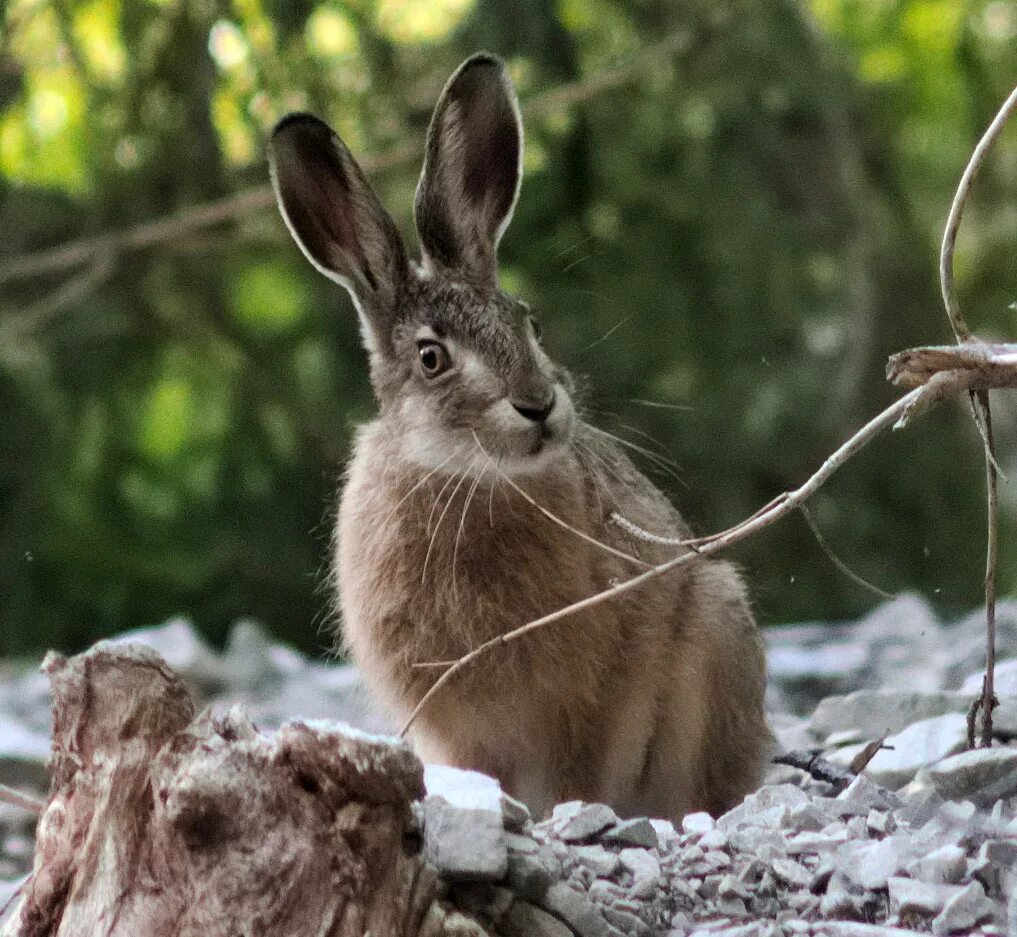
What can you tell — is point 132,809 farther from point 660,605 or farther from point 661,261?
point 661,261

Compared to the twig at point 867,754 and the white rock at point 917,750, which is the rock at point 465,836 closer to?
the white rock at point 917,750

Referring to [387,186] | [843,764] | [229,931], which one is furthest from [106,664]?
[387,186]

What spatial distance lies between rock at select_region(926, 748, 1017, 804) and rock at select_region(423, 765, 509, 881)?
3.14ft

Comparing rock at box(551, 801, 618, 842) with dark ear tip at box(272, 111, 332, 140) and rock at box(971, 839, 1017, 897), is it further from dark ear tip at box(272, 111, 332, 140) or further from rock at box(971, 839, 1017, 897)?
dark ear tip at box(272, 111, 332, 140)

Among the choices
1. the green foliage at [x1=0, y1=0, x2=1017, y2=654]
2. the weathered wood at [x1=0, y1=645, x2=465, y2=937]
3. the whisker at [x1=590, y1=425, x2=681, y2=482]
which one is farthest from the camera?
the green foliage at [x1=0, y1=0, x2=1017, y2=654]

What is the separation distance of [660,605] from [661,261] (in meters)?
3.53

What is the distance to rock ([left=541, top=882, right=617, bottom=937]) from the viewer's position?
8.61ft

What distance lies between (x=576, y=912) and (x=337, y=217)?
2125mm

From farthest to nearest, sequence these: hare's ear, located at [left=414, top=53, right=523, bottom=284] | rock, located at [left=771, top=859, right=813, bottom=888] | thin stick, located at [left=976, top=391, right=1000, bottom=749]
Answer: hare's ear, located at [left=414, top=53, right=523, bottom=284] < thin stick, located at [left=976, top=391, right=1000, bottom=749] < rock, located at [left=771, top=859, right=813, bottom=888]

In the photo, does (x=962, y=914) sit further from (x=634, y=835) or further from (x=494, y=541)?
(x=494, y=541)

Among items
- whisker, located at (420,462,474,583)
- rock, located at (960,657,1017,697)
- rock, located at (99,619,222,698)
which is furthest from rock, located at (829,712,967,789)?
rock, located at (99,619,222,698)

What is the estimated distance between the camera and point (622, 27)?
7.09 meters

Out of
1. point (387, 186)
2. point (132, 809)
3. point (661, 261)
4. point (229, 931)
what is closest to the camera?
point (229, 931)

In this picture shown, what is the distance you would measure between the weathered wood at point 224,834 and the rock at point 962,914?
31.0 inches
